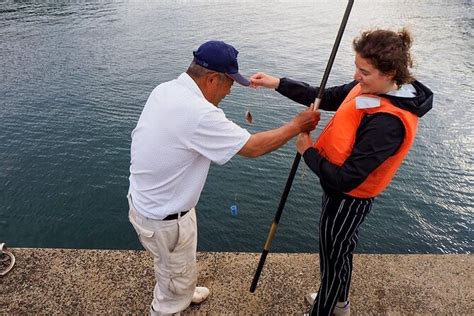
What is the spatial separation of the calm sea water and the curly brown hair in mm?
432

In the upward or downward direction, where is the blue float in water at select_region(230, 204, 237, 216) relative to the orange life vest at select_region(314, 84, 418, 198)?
downward

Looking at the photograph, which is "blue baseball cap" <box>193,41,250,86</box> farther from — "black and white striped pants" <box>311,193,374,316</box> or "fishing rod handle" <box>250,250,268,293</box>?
"fishing rod handle" <box>250,250,268,293</box>

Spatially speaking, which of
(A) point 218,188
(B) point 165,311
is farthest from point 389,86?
(A) point 218,188

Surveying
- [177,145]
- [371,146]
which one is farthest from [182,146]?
[371,146]

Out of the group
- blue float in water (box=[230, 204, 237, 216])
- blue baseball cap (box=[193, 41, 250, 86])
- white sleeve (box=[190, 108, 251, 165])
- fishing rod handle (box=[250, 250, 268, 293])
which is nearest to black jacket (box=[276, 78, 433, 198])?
white sleeve (box=[190, 108, 251, 165])

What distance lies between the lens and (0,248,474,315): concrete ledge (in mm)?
4207

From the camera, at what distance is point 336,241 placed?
137 inches

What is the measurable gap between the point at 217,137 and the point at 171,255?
130cm

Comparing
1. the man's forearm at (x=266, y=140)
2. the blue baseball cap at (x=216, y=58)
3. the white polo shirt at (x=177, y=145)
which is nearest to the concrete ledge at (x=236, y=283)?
the white polo shirt at (x=177, y=145)

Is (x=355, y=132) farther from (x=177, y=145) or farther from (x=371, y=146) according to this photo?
(x=177, y=145)

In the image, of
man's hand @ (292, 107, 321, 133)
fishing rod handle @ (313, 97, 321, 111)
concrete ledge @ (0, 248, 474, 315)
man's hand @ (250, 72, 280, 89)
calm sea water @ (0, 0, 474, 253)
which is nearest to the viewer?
man's hand @ (292, 107, 321, 133)

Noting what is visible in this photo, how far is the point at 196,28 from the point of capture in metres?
28.8

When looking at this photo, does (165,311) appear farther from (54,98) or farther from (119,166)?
(54,98)

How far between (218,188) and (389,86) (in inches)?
342
